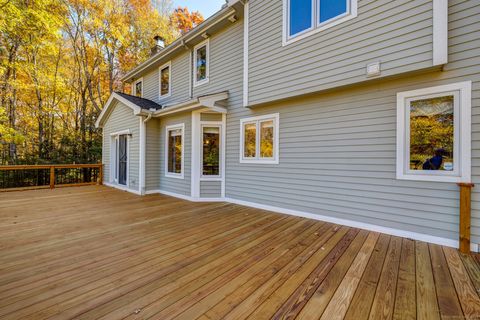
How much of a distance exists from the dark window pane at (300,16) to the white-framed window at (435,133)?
218cm

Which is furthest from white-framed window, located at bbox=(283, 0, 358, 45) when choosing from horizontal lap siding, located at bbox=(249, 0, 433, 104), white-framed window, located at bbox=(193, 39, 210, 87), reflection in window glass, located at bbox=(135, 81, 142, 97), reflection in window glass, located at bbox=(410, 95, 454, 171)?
reflection in window glass, located at bbox=(135, 81, 142, 97)

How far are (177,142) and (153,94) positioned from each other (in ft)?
10.8

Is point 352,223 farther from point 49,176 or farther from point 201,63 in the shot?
point 49,176

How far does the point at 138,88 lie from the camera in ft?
32.0

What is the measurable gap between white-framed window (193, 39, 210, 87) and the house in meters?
0.03

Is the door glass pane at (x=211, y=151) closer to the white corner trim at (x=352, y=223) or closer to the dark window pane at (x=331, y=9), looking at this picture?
the white corner trim at (x=352, y=223)

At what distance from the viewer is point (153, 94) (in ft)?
28.1

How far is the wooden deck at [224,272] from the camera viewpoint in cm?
168

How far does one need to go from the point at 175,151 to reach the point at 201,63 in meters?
2.94

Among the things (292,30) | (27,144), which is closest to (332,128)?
(292,30)

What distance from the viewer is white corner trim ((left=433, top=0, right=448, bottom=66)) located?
275cm

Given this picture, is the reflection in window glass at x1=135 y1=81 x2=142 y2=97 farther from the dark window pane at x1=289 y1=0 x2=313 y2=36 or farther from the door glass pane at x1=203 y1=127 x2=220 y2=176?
the dark window pane at x1=289 y1=0 x2=313 y2=36

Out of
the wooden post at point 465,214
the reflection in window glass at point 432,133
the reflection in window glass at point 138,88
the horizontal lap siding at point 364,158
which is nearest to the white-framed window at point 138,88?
the reflection in window glass at point 138,88

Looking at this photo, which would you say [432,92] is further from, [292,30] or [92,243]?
[92,243]
